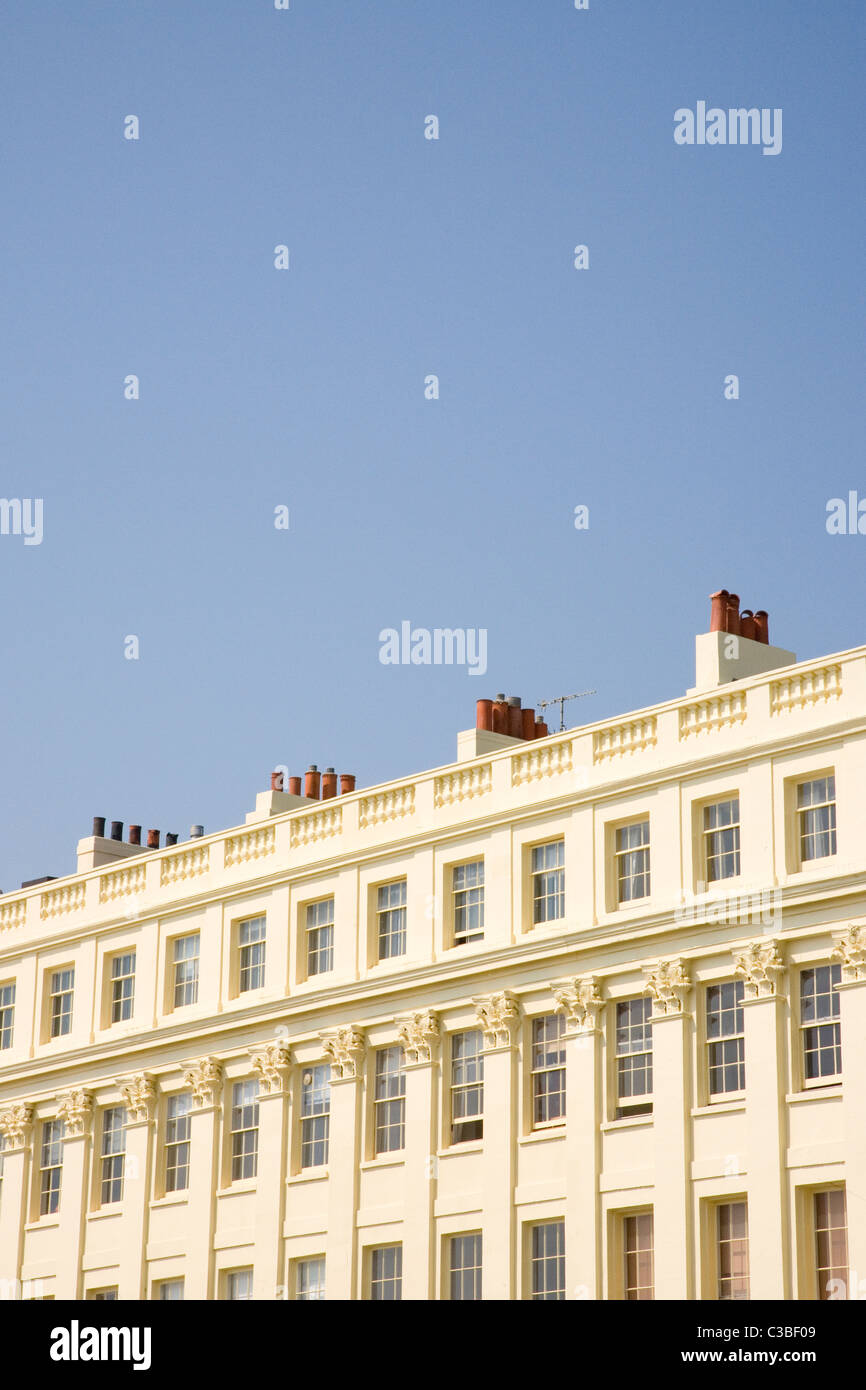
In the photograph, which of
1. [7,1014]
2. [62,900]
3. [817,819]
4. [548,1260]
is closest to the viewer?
[817,819]

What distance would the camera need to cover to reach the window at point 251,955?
52.9 meters

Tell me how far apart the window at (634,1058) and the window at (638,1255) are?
2.01m

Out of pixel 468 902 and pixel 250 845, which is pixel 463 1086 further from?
pixel 250 845

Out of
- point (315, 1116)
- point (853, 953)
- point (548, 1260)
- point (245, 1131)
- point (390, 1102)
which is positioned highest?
Answer: point (853, 953)

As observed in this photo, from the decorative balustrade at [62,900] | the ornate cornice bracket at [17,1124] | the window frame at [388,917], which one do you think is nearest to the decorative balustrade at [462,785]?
the window frame at [388,917]

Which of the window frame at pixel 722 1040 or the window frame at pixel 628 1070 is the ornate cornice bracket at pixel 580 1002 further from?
the window frame at pixel 722 1040

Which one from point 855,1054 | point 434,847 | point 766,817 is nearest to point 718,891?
point 766,817

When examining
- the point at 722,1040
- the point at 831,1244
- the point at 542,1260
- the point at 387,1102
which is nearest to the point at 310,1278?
the point at 387,1102

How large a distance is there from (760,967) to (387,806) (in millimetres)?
11354

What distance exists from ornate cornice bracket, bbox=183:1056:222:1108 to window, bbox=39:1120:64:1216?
521 cm

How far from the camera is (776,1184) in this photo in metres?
41.3

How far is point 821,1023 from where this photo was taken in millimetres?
41844
